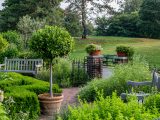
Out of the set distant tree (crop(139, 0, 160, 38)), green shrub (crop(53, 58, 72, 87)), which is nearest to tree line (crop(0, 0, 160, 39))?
→ distant tree (crop(139, 0, 160, 38))

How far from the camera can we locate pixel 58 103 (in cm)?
982

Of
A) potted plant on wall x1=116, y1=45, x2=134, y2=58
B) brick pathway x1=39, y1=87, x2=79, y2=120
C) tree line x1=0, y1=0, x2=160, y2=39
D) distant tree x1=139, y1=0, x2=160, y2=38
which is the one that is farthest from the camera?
distant tree x1=139, y1=0, x2=160, y2=38

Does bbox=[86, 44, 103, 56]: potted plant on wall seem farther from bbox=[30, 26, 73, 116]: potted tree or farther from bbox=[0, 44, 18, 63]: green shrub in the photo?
bbox=[0, 44, 18, 63]: green shrub

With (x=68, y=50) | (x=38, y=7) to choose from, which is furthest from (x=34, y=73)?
(x=38, y=7)

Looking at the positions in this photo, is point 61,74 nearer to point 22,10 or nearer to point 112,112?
point 112,112

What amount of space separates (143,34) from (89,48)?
131 feet

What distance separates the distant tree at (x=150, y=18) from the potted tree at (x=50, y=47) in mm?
39857

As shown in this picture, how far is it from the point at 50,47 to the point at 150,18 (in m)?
42.3

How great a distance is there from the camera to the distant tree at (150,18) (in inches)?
1918

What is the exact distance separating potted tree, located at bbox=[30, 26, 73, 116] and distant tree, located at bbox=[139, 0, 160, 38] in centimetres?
A: 3986

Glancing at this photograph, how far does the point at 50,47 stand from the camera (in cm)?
983

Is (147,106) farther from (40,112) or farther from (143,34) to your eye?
(143,34)

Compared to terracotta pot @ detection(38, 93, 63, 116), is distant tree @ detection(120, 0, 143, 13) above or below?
above

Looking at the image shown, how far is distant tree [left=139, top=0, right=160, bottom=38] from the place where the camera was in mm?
48719
